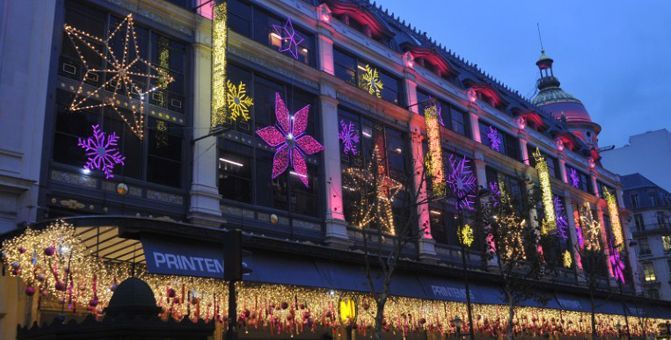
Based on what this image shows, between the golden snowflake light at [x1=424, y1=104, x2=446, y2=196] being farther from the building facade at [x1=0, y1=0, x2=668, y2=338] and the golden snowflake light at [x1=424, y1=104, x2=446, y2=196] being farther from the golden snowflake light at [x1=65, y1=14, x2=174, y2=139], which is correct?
the golden snowflake light at [x1=65, y1=14, x2=174, y2=139]

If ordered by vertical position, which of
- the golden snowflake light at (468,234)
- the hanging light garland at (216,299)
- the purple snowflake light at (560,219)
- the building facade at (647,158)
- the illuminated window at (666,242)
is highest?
the building facade at (647,158)

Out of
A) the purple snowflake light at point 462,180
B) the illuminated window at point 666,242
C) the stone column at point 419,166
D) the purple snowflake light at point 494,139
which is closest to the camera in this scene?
the stone column at point 419,166

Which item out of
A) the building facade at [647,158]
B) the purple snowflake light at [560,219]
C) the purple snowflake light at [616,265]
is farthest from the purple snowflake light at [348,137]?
the building facade at [647,158]

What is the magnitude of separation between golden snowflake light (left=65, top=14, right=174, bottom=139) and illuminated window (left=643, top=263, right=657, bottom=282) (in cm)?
7057

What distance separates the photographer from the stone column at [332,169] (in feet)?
88.7

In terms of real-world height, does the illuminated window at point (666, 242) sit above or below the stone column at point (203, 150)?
above

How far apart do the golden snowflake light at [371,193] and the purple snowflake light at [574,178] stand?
26.2 meters

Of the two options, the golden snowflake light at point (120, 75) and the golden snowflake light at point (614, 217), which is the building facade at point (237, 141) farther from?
the golden snowflake light at point (614, 217)

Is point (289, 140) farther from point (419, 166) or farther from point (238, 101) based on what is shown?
point (419, 166)

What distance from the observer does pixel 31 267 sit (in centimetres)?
1546

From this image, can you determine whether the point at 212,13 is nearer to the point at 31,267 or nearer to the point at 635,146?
the point at 31,267

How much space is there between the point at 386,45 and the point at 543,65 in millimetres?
45114

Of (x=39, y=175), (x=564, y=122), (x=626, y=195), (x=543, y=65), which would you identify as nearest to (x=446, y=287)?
(x=39, y=175)

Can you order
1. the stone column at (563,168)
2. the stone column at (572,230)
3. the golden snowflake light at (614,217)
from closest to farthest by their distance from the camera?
the stone column at (572,230), the stone column at (563,168), the golden snowflake light at (614,217)
